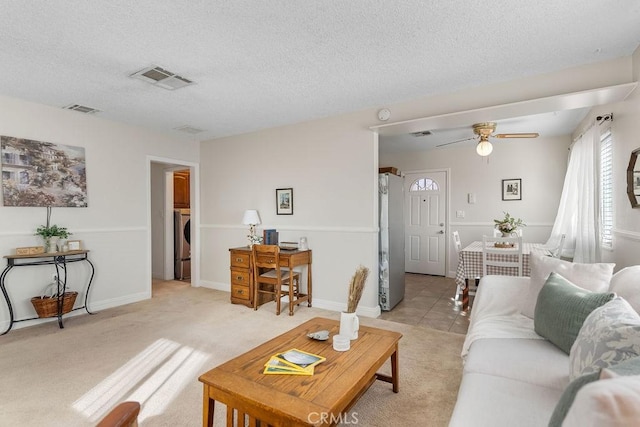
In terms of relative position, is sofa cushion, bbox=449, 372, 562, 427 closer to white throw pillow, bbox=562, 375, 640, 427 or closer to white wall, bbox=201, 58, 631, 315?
white throw pillow, bbox=562, 375, 640, 427

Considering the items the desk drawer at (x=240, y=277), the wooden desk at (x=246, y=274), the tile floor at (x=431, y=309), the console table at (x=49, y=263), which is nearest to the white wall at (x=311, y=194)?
the wooden desk at (x=246, y=274)

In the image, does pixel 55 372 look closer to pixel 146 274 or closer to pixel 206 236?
pixel 146 274

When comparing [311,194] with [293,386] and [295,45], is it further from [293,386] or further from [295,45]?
[293,386]

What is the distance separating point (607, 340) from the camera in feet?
3.69

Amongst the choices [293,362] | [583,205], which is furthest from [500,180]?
[293,362]

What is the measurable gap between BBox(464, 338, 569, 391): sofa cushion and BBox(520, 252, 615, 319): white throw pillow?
40 centimetres

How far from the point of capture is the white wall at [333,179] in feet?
10.2

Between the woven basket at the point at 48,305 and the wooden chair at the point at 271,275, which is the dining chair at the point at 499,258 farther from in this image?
the woven basket at the point at 48,305

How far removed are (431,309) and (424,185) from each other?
295 cm

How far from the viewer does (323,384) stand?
1435 mm

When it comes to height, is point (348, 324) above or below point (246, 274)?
above

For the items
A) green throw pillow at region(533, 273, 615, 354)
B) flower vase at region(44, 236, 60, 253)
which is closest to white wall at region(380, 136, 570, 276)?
green throw pillow at region(533, 273, 615, 354)

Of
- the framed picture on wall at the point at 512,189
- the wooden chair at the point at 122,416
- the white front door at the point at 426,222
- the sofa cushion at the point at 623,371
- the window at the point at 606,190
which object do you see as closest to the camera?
the sofa cushion at the point at 623,371

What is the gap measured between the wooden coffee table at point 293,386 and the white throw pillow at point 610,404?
0.88 meters
